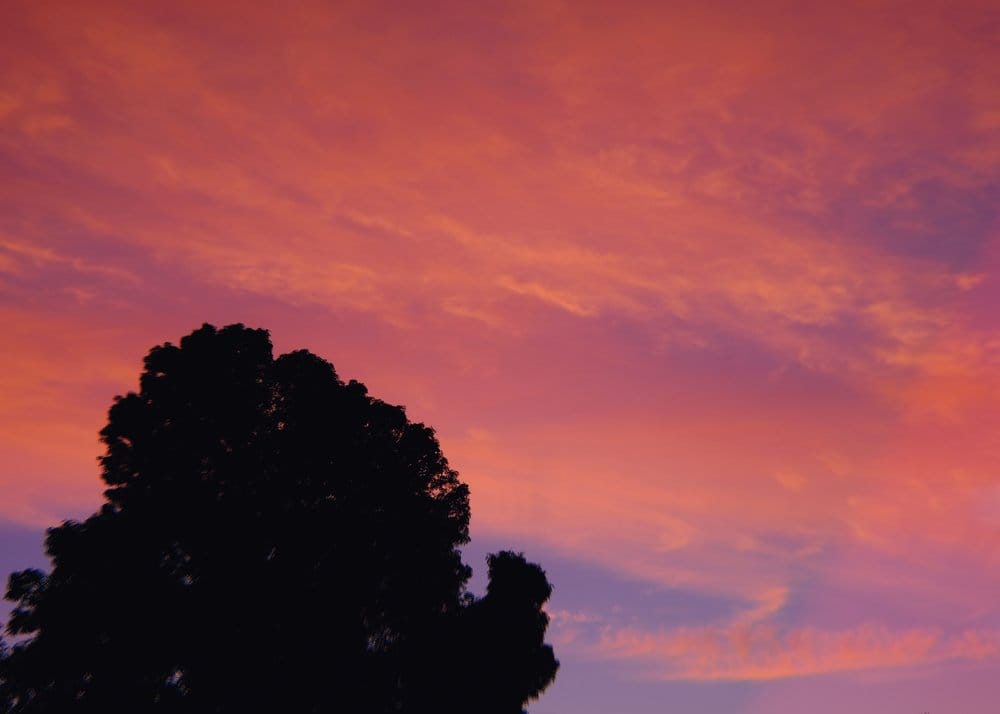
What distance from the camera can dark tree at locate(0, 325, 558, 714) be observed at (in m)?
28.2

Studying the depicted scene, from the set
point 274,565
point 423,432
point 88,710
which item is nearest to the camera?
point 88,710

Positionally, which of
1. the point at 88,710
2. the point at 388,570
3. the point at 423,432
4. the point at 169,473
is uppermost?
the point at 423,432

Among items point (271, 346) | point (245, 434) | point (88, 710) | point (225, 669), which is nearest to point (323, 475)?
point (245, 434)

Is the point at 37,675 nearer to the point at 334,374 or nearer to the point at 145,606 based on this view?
the point at 145,606

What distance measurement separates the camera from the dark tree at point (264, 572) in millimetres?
28219

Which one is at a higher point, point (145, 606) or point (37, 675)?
point (145, 606)

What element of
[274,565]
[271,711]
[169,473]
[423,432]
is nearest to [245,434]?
[169,473]

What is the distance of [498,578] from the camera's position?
3734 cm

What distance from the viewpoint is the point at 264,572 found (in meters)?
30.0

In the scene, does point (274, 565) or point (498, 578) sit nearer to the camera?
point (274, 565)

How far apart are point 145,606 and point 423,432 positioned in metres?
12.2

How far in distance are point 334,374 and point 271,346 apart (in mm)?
2628

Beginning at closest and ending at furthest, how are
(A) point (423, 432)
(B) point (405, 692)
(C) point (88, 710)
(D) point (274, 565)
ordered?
(C) point (88, 710) < (D) point (274, 565) < (B) point (405, 692) < (A) point (423, 432)

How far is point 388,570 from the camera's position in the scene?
3297cm
